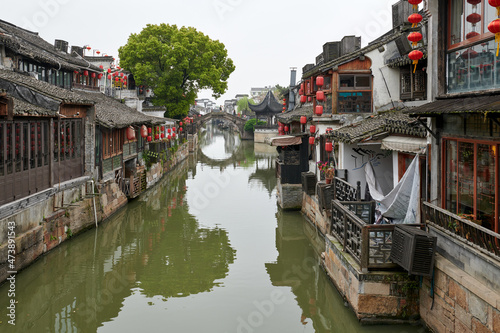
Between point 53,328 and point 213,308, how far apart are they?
→ 133 inches

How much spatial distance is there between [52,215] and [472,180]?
1160 centimetres

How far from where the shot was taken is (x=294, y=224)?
18.5m

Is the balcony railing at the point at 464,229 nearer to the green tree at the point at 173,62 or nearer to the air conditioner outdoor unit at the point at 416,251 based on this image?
the air conditioner outdoor unit at the point at 416,251

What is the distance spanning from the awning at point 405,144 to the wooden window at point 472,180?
0.91 meters

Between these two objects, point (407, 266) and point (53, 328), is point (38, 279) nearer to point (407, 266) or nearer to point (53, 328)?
point (53, 328)

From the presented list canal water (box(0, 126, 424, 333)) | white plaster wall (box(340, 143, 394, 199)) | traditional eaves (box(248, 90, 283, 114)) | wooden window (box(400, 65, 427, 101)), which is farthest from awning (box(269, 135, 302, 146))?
traditional eaves (box(248, 90, 283, 114))

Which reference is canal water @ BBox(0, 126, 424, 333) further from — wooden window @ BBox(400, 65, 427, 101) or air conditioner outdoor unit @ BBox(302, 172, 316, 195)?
wooden window @ BBox(400, 65, 427, 101)

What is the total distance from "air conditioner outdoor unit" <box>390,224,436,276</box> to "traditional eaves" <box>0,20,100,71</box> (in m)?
15.4

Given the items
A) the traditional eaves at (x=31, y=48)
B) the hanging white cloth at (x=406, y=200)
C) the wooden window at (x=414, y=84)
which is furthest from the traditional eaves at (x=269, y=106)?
the hanging white cloth at (x=406, y=200)

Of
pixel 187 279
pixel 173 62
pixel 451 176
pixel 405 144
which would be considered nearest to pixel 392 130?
pixel 405 144

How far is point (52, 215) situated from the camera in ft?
45.4

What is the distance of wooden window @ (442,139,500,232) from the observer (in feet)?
23.3

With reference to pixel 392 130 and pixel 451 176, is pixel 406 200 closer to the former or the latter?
pixel 451 176

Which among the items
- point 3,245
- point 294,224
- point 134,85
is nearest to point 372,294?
point 3,245
